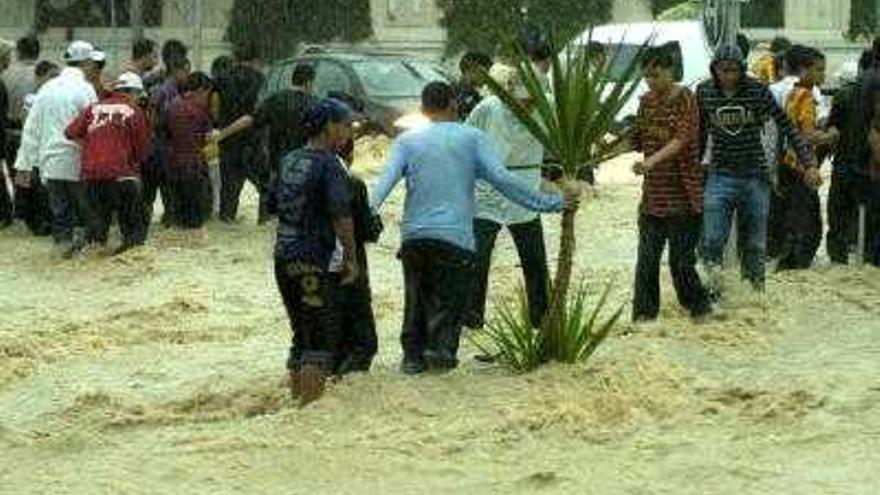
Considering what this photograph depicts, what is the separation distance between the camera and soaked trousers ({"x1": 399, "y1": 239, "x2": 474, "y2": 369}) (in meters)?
9.03

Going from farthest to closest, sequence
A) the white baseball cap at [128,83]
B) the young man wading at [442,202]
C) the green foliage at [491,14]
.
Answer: the green foliage at [491,14]
the white baseball cap at [128,83]
the young man wading at [442,202]

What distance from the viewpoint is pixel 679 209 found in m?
9.98

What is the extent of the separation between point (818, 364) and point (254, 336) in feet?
12.2

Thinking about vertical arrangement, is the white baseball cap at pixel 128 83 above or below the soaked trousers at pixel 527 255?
above

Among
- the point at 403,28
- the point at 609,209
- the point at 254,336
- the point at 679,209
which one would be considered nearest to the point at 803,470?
the point at 679,209

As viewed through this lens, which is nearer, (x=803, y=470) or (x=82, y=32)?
(x=803, y=470)

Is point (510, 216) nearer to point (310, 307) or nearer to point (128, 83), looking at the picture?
point (310, 307)

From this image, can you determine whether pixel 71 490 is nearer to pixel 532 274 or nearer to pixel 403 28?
pixel 532 274

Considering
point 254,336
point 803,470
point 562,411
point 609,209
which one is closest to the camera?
point 803,470

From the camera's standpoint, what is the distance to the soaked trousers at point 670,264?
10.1 metres

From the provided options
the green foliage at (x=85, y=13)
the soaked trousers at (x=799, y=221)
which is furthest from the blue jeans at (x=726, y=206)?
the green foliage at (x=85, y=13)

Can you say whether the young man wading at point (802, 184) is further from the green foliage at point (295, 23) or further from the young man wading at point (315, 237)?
the green foliage at point (295, 23)

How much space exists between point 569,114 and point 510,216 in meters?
1.14

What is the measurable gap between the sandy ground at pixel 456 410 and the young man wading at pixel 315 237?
1.03ft
